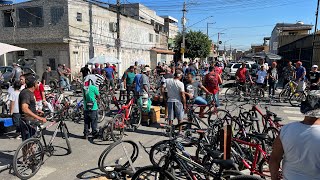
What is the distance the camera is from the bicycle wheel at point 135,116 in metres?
8.44

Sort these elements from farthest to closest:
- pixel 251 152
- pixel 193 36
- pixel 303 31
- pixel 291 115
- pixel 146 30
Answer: pixel 303 31, pixel 193 36, pixel 146 30, pixel 291 115, pixel 251 152

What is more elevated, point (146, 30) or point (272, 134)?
point (146, 30)

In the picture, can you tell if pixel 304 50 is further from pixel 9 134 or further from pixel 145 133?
pixel 9 134

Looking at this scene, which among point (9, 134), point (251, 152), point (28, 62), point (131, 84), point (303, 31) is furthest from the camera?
point (303, 31)

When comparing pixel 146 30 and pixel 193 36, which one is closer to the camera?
pixel 146 30

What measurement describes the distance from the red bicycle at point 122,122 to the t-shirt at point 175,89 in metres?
1.31

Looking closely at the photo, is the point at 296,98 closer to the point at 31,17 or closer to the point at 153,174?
the point at 153,174

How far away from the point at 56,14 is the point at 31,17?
2.48m

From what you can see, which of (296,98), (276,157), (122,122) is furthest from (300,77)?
(276,157)

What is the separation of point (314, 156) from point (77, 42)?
70.2 ft

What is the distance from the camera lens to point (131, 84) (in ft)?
38.0

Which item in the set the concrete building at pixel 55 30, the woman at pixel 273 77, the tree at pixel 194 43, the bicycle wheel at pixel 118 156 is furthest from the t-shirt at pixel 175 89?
the tree at pixel 194 43

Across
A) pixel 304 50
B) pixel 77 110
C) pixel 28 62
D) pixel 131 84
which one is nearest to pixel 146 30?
pixel 28 62

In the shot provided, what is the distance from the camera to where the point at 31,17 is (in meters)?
21.9
